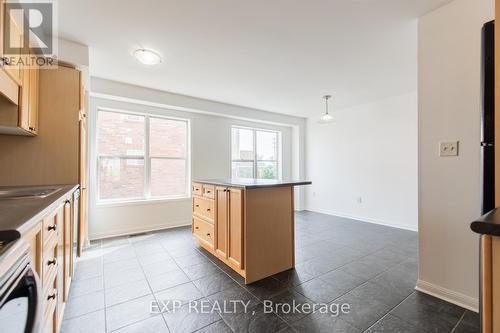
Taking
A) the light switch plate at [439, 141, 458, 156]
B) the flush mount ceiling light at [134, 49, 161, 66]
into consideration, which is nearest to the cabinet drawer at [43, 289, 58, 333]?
the flush mount ceiling light at [134, 49, 161, 66]

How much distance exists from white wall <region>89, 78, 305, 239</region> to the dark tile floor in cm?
51

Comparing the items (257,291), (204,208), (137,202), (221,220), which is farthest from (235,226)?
(137,202)

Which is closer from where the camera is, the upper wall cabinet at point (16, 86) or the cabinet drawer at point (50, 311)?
the cabinet drawer at point (50, 311)

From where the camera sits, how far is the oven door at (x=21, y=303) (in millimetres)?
576

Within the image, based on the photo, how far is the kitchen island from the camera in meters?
2.13

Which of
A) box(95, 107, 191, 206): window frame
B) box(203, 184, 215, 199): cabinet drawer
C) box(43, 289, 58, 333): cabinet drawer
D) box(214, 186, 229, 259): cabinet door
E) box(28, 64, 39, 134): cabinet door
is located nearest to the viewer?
box(43, 289, 58, 333): cabinet drawer

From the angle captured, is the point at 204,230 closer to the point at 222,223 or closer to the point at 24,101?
the point at 222,223

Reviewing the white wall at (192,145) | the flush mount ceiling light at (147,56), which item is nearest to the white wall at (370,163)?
the white wall at (192,145)

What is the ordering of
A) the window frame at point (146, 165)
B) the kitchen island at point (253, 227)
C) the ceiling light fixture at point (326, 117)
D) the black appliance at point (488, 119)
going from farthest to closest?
the ceiling light fixture at point (326, 117), the window frame at point (146, 165), the kitchen island at point (253, 227), the black appliance at point (488, 119)

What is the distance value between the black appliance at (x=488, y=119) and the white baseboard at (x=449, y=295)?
934 millimetres

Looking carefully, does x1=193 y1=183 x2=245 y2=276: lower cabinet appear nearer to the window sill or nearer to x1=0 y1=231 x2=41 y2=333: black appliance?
the window sill

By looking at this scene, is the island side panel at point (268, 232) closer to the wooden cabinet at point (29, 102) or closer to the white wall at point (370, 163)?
the wooden cabinet at point (29, 102)

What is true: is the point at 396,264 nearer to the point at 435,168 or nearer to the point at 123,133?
the point at 435,168

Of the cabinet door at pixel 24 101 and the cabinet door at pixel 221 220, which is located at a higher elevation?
the cabinet door at pixel 24 101
